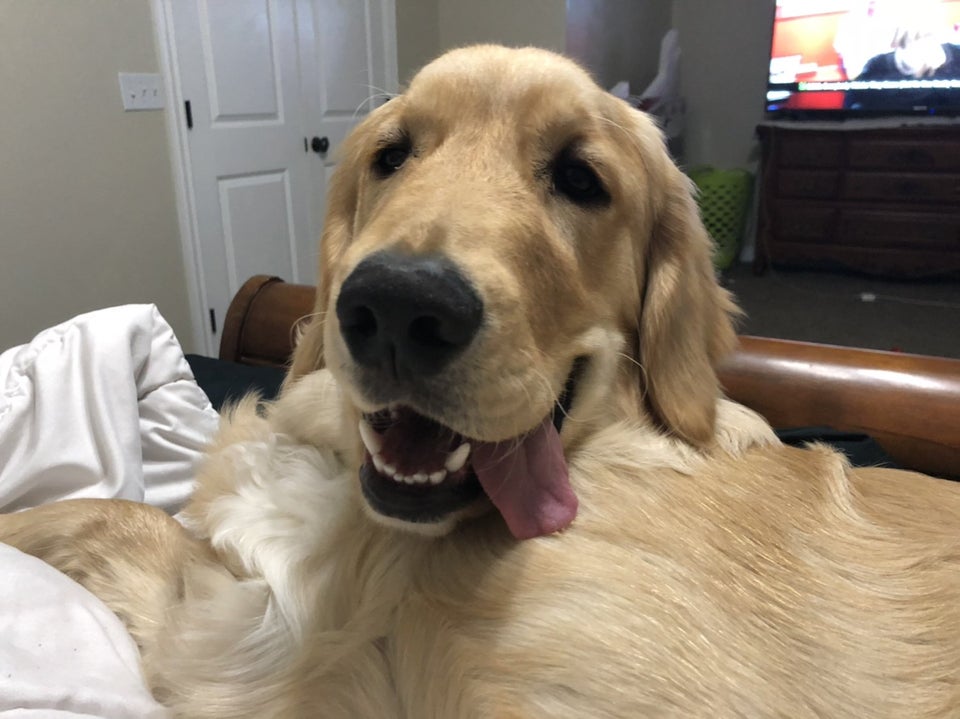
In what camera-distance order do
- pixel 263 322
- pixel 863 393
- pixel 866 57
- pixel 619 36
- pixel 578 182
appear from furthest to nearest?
1. pixel 619 36
2. pixel 866 57
3. pixel 263 322
4. pixel 863 393
5. pixel 578 182

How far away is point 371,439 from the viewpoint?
0.99m

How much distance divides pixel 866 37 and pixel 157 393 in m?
6.50

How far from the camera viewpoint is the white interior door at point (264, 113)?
407cm

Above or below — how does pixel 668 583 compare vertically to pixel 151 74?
below

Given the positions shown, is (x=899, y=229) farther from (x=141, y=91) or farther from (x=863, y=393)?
(x=141, y=91)

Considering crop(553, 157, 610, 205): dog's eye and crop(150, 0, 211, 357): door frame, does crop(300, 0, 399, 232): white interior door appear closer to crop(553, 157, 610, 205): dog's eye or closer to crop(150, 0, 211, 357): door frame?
crop(150, 0, 211, 357): door frame

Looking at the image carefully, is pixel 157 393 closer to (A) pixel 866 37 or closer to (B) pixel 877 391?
(B) pixel 877 391

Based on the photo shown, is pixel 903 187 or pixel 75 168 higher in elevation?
pixel 75 168

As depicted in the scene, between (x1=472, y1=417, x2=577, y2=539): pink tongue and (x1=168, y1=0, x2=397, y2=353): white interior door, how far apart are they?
→ 319 cm

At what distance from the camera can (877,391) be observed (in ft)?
5.82

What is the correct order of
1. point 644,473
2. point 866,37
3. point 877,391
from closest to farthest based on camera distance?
point 644,473, point 877,391, point 866,37

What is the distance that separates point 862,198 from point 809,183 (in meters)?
0.45

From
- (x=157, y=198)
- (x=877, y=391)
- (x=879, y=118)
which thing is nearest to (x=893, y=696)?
(x=877, y=391)

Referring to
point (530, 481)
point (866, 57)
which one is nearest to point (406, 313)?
point (530, 481)
